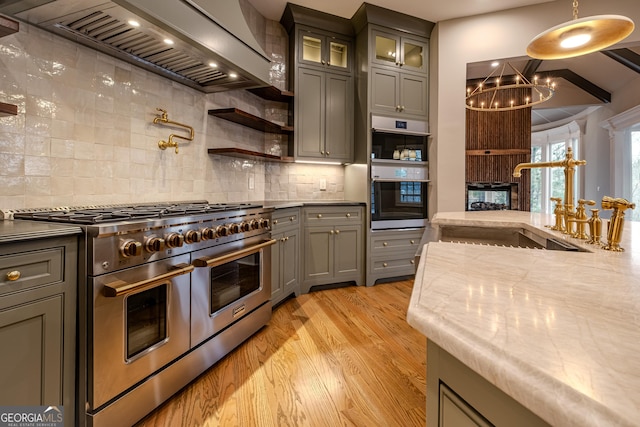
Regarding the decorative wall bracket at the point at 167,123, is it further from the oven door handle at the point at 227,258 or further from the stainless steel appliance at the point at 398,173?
the stainless steel appliance at the point at 398,173

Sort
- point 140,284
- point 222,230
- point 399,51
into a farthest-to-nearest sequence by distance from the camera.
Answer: point 399,51 → point 222,230 → point 140,284

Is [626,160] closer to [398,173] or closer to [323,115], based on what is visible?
[398,173]

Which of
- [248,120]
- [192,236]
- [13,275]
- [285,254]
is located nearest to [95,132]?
[192,236]

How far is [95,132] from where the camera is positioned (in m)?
1.87

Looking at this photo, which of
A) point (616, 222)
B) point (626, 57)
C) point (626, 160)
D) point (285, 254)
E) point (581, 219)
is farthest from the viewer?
point (626, 160)

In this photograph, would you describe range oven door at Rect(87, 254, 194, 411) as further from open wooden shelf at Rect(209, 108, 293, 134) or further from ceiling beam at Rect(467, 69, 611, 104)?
ceiling beam at Rect(467, 69, 611, 104)

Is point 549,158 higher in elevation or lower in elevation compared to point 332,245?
higher

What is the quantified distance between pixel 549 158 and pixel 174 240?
8.35 m

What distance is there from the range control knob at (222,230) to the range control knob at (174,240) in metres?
0.28

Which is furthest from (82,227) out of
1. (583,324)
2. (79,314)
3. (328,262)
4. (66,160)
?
(328,262)

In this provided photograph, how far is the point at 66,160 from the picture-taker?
1.73m

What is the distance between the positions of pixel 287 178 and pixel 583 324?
3.34 meters

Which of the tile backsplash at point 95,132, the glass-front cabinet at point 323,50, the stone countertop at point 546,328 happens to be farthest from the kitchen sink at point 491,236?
the glass-front cabinet at point 323,50

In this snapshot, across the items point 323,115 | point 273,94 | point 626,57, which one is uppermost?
point 626,57
